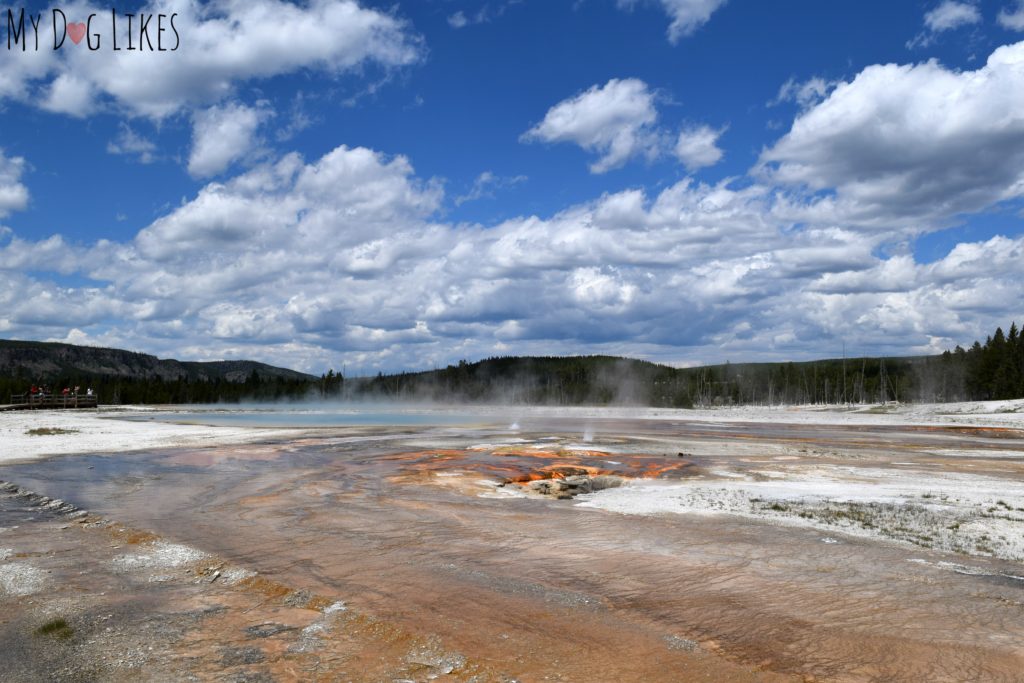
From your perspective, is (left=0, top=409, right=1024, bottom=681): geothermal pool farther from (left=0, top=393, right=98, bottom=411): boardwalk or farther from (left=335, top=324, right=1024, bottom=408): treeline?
(left=335, top=324, right=1024, bottom=408): treeline

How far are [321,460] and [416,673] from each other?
73.5 feet

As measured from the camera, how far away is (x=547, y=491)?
62.1 feet

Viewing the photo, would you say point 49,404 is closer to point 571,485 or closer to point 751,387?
point 571,485

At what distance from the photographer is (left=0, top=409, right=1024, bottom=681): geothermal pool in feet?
23.6

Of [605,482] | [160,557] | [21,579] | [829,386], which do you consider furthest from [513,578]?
[829,386]

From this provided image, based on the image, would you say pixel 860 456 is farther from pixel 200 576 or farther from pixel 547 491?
pixel 200 576

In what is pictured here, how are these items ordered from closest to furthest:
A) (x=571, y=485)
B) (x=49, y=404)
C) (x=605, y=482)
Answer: (x=571, y=485), (x=605, y=482), (x=49, y=404)

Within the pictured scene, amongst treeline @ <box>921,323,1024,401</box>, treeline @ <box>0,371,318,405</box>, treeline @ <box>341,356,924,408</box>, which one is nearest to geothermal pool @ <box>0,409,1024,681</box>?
treeline @ <box>921,323,1024,401</box>

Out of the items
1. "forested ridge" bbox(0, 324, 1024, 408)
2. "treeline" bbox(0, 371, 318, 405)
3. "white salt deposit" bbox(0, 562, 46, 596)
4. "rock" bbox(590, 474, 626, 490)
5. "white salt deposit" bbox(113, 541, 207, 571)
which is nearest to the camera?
"white salt deposit" bbox(0, 562, 46, 596)

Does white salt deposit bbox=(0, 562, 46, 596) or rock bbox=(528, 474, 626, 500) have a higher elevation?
white salt deposit bbox=(0, 562, 46, 596)

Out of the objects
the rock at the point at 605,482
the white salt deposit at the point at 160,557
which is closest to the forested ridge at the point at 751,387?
the rock at the point at 605,482

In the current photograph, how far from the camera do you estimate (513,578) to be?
1036 centimetres

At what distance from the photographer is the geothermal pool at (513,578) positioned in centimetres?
720

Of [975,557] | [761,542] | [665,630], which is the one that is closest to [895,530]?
[975,557]
